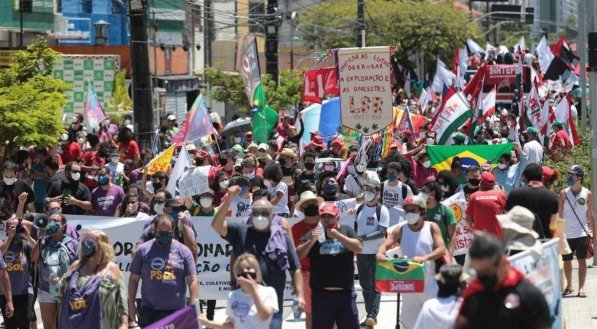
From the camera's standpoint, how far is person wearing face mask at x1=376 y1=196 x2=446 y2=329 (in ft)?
37.4

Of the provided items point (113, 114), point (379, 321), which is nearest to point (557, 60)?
point (113, 114)

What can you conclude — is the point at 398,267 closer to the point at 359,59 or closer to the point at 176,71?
the point at 359,59

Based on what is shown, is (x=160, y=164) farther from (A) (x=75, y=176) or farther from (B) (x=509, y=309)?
(B) (x=509, y=309)

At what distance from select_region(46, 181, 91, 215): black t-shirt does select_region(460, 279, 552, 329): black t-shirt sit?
993 centimetres

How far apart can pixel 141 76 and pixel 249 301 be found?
1472 cm

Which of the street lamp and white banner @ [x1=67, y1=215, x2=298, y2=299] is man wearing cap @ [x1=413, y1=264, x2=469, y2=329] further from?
the street lamp

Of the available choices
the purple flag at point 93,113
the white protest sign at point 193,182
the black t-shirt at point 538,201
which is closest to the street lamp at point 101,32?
the purple flag at point 93,113

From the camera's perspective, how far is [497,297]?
7.27 meters

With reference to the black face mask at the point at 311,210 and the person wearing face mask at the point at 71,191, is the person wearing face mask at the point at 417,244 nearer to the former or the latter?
the black face mask at the point at 311,210

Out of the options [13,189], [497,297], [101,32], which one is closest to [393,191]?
[13,189]

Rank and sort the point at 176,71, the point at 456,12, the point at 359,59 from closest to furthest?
the point at 359,59 < the point at 176,71 < the point at 456,12

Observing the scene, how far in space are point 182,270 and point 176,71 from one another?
47097mm

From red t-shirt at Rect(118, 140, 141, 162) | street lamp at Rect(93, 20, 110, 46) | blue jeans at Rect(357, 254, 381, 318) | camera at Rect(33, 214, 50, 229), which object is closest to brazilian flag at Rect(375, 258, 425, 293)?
blue jeans at Rect(357, 254, 381, 318)

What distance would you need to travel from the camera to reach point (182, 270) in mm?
10836
